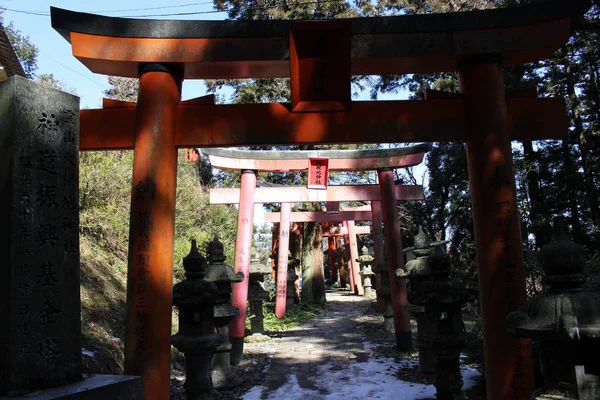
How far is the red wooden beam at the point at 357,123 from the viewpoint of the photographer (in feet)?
16.3

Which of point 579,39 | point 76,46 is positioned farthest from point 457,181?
point 76,46

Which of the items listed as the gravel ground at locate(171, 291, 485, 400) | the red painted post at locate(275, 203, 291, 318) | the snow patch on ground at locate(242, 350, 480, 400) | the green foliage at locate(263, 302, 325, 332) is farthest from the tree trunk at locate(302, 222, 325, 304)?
the snow patch on ground at locate(242, 350, 480, 400)

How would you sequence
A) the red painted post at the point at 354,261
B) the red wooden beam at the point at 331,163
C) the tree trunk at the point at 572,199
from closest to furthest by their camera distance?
the red wooden beam at the point at 331,163, the tree trunk at the point at 572,199, the red painted post at the point at 354,261

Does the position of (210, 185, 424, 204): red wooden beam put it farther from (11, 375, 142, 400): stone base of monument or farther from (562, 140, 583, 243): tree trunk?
(11, 375, 142, 400): stone base of monument

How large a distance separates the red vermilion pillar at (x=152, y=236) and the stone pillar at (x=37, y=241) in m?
1.34

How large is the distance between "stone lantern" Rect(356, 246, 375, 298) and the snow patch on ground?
1175 centimetres

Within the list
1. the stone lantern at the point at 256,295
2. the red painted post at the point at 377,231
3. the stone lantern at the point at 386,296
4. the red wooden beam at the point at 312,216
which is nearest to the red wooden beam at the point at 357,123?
the stone lantern at the point at 386,296

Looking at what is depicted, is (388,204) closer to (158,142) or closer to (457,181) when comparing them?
(158,142)

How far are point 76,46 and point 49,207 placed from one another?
2567 mm

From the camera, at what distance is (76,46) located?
4898 millimetres

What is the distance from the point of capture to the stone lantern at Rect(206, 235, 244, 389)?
22.9ft

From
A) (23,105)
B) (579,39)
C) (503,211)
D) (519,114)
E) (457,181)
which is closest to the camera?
(23,105)

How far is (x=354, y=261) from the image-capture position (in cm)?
2186

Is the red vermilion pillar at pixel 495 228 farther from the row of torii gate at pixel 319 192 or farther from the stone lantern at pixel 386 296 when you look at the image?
the stone lantern at pixel 386 296
